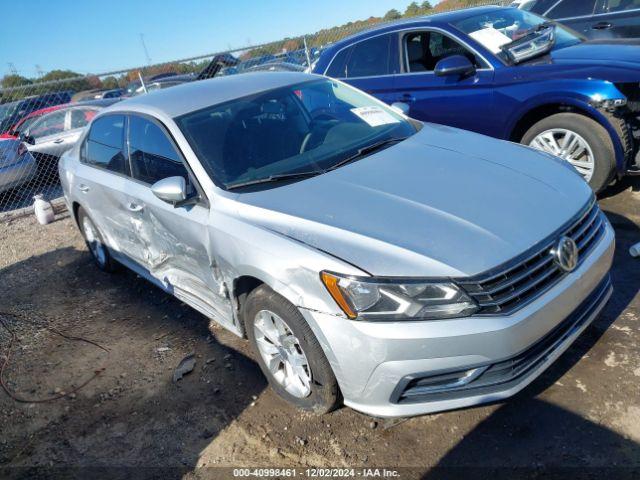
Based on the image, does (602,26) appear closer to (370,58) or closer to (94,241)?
(370,58)

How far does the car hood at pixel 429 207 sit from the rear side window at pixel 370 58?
2.84m

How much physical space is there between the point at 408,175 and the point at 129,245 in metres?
2.50

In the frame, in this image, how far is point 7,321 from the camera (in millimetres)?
4758

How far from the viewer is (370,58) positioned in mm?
5906

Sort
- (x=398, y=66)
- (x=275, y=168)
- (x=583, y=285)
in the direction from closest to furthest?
(x=583, y=285) < (x=275, y=168) < (x=398, y=66)

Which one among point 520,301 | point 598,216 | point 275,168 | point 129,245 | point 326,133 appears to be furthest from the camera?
point 129,245

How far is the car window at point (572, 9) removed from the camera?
7164mm

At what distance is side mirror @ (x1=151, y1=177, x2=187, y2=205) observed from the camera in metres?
2.97

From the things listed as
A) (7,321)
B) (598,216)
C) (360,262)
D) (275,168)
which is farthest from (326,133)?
(7,321)

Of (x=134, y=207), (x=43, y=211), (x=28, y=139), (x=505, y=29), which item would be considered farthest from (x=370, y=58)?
(x=28, y=139)

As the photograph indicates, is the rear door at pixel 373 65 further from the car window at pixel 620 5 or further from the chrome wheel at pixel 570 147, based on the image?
the car window at pixel 620 5

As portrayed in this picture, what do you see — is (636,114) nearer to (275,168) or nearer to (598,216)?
A: (598,216)

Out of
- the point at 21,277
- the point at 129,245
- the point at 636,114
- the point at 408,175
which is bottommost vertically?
the point at 21,277

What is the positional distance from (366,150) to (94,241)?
3263mm
